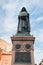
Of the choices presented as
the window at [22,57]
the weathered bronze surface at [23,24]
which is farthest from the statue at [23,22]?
the window at [22,57]

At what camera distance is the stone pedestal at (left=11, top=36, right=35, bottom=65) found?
76.9 feet

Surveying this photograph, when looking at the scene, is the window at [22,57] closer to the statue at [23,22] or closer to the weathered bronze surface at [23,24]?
the weathered bronze surface at [23,24]

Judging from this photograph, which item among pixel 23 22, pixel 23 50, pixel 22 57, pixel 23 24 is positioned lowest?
pixel 22 57

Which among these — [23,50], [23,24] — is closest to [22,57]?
[23,50]

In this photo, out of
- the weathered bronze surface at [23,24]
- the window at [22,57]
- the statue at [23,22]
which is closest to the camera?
the window at [22,57]

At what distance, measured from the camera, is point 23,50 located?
24.0 m

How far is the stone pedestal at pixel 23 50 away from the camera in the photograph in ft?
76.9

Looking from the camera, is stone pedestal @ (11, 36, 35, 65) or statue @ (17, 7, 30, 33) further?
statue @ (17, 7, 30, 33)

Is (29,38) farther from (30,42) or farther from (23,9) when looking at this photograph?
(23,9)

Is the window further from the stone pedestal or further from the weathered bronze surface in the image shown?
the weathered bronze surface

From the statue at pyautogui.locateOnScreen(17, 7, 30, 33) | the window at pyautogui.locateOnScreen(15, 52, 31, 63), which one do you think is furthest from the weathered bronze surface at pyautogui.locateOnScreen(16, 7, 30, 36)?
the window at pyautogui.locateOnScreen(15, 52, 31, 63)

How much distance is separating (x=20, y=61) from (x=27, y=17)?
22.4 ft

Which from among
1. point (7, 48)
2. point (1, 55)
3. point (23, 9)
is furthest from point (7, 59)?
point (23, 9)

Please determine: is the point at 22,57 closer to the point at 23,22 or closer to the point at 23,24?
the point at 23,24
